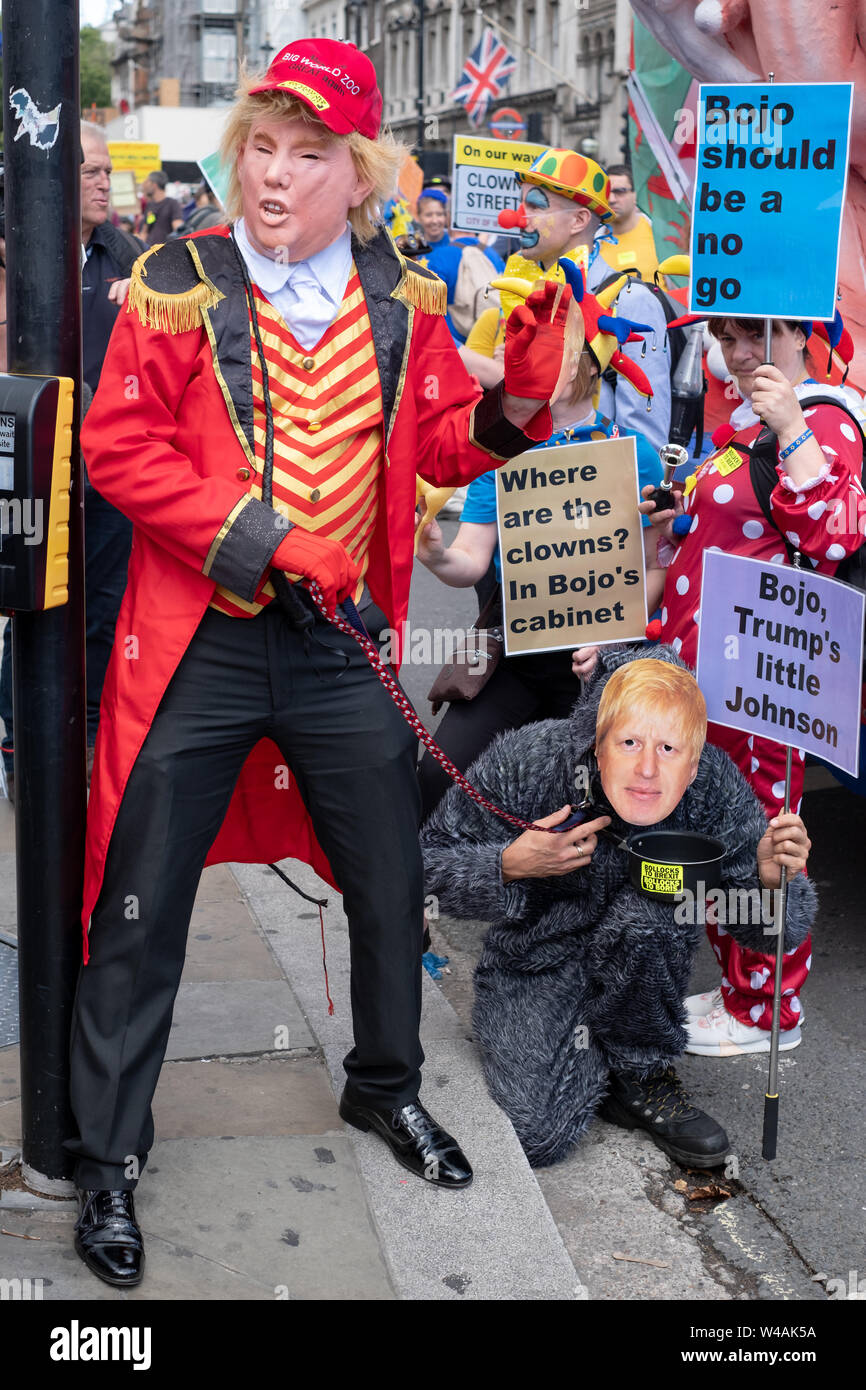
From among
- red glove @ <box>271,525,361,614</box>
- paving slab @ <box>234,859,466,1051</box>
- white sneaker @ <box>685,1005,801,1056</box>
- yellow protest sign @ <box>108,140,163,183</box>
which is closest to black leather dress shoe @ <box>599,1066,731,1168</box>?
white sneaker @ <box>685,1005,801,1056</box>

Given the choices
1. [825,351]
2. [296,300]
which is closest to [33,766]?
[296,300]

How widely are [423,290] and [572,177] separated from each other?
2787 mm

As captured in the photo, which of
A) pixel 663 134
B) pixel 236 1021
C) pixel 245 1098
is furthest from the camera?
pixel 663 134

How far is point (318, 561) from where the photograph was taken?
2.67 meters

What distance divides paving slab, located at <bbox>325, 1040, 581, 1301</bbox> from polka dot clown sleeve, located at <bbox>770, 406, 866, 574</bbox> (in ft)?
4.81

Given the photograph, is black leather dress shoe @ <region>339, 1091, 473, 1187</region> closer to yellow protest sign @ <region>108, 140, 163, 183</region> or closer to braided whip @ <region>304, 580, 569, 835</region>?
braided whip @ <region>304, 580, 569, 835</region>

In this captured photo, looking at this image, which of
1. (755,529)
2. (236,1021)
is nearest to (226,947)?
(236,1021)

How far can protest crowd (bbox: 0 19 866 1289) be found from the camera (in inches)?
109

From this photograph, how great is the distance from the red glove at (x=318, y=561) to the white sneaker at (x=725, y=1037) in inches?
71.8

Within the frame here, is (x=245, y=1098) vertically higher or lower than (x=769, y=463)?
lower

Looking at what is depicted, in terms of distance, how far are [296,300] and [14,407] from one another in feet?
1.88

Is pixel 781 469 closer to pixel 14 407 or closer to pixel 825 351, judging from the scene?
pixel 825 351

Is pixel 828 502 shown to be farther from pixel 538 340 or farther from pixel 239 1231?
pixel 239 1231

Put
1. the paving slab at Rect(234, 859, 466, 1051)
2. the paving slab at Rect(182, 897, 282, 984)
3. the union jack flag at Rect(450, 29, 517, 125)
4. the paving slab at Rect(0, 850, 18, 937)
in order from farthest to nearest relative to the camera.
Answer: the union jack flag at Rect(450, 29, 517, 125) < the paving slab at Rect(0, 850, 18, 937) < the paving slab at Rect(182, 897, 282, 984) < the paving slab at Rect(234, 859, 466, 1051)
